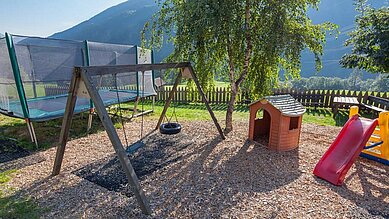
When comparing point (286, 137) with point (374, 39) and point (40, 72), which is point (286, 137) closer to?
point (374, 39)

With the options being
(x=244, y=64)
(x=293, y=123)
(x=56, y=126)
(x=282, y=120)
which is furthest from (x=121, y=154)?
(x=56, y=126)

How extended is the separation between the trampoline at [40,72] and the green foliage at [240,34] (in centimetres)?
121

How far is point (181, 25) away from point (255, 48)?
1678mm

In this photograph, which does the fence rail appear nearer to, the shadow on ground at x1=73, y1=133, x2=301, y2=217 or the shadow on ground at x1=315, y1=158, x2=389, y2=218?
the shadow on ground at x1=73, y1=133, x2=301, y2=217

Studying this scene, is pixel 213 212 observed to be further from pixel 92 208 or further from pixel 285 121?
pixel 285 121

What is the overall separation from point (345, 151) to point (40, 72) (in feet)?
20.1

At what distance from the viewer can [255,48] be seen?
4.80 m

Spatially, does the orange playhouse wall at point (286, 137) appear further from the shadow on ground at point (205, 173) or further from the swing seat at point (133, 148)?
the swing seat at point (133, 148)

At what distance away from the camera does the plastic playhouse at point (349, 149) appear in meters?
3.33

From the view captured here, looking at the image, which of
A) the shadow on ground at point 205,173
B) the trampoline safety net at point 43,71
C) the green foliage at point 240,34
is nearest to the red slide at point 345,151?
the shadow on ground at point 205,173

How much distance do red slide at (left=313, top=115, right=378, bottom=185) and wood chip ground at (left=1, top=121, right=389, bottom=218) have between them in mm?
158

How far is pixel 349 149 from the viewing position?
11.6ft

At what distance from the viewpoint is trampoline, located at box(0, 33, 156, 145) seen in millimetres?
4324

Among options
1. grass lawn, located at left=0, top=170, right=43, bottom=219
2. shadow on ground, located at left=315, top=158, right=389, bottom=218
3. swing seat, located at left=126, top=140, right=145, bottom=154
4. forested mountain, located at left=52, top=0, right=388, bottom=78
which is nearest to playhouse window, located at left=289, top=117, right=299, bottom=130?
shadow on ground, located at left=315, top=158, right=389, bottom=218
